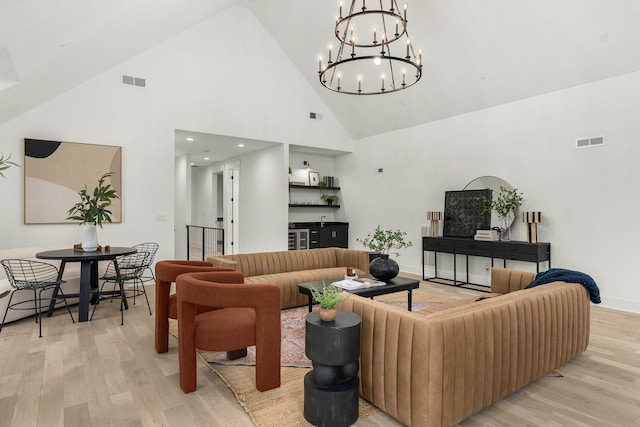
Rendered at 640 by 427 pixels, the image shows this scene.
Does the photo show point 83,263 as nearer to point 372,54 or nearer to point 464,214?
point 372,54

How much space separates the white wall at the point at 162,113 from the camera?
213 inches

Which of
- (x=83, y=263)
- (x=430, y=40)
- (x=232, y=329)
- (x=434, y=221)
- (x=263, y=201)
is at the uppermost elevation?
(x=430, y=40)

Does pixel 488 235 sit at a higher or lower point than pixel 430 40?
lower

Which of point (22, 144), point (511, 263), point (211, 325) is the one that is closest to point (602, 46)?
point (511, 263)

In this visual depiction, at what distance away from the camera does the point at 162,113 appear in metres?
6.35

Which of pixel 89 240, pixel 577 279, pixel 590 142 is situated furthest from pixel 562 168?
pixel 89 240

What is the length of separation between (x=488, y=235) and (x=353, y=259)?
2281 mm

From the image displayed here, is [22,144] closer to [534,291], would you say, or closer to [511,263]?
[534,291]

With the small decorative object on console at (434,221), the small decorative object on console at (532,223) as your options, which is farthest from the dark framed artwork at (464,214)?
the small decorative object on console at (532,223)

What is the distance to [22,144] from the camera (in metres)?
5.25

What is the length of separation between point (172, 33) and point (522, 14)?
5.32m

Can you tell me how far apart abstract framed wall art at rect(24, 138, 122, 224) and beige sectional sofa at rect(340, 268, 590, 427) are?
16.6 feet

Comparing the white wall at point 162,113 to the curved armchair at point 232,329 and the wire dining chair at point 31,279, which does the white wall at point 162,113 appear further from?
the curved armchair at point 232,329

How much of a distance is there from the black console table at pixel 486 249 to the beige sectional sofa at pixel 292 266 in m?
1.80
